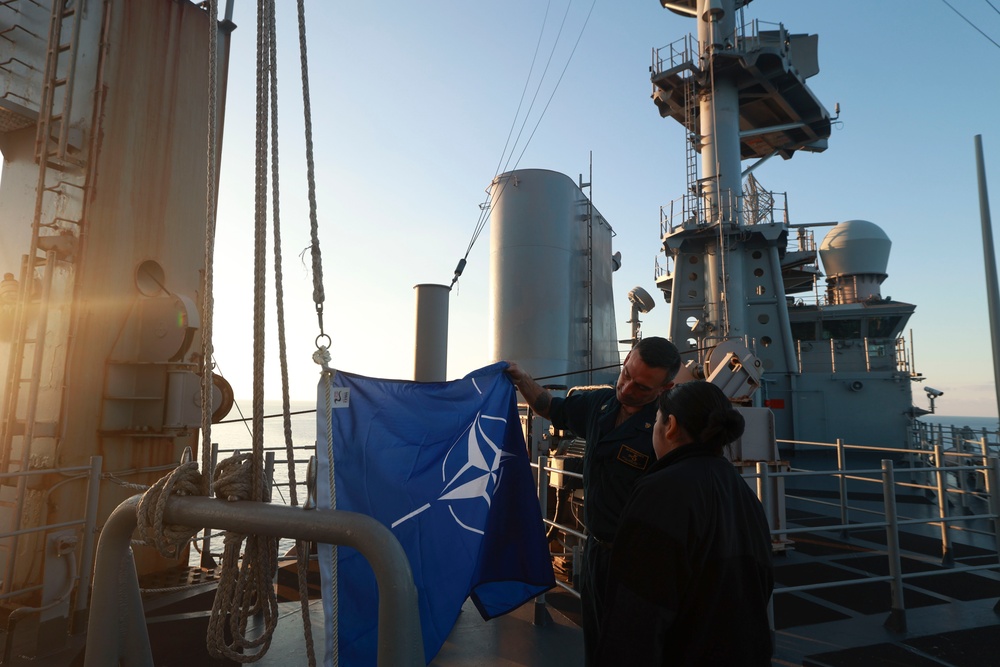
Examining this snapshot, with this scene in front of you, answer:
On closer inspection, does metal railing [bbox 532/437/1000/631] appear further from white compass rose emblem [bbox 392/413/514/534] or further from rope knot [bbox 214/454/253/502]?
rope knot [bbox 214/454/253/502]

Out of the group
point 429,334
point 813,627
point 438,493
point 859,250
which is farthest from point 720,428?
point 859,250

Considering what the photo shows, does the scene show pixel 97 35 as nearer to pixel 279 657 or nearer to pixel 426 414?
pixel 426 414

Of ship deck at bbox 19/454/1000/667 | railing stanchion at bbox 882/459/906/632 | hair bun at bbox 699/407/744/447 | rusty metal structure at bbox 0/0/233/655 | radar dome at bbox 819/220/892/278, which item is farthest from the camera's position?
radar dome at bbox 819/220/892/278

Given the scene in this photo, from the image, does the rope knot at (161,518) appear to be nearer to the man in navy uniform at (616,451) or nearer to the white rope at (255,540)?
the white rope at (255,540)

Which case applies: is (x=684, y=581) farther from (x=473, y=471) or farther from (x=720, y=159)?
(x=720, y=159)

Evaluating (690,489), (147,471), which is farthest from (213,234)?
(147,471)

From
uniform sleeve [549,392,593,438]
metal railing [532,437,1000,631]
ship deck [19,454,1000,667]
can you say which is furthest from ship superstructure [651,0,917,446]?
uniform sleeve [549,392,593,438]

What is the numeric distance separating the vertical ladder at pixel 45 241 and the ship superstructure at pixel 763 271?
1293cm

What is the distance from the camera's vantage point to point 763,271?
15828 millimetres

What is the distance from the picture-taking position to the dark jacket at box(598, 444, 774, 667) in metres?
1.37

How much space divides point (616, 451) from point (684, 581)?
1.06 meters

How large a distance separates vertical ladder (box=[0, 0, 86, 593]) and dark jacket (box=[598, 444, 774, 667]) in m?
5.09

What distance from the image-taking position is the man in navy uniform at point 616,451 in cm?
236

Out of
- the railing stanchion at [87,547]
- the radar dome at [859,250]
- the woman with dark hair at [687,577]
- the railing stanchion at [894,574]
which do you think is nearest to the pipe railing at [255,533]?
the woman with dark hair at [687,577]
